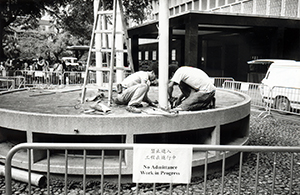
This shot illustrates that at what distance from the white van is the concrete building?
455cm

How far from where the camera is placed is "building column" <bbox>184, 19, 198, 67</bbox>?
654 inches

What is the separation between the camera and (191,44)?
16.7 meters

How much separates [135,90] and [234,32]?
17646mm

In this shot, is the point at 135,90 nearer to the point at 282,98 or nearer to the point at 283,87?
the point at 283,87

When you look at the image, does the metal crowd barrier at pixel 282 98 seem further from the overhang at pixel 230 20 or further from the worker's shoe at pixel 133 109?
the worker's shoe at pixel 133 109

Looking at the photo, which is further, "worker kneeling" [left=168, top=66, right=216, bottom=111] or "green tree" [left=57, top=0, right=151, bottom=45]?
"green tree" [left=57, top=0, right=151, bottom=45]

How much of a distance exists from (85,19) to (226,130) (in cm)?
2060

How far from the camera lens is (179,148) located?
9.70 ft

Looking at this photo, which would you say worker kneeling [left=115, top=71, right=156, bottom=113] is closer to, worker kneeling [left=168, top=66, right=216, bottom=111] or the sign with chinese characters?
worker kneeling [left=168, top=66, right=216, bottom=111]

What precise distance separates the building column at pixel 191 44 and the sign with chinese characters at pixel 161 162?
1387 cm

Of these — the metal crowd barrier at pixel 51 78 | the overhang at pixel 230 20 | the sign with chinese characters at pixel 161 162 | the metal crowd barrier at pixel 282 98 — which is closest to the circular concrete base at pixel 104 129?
the sign with chinese characters at pixel 161 162

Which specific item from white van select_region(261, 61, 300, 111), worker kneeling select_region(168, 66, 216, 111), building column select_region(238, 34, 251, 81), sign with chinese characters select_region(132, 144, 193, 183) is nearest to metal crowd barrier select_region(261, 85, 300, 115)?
white van select_region(261, 61, 300, 111)

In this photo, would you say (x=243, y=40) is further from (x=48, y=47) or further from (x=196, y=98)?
(x=48, y=47)

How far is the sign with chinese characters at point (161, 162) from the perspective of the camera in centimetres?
293
